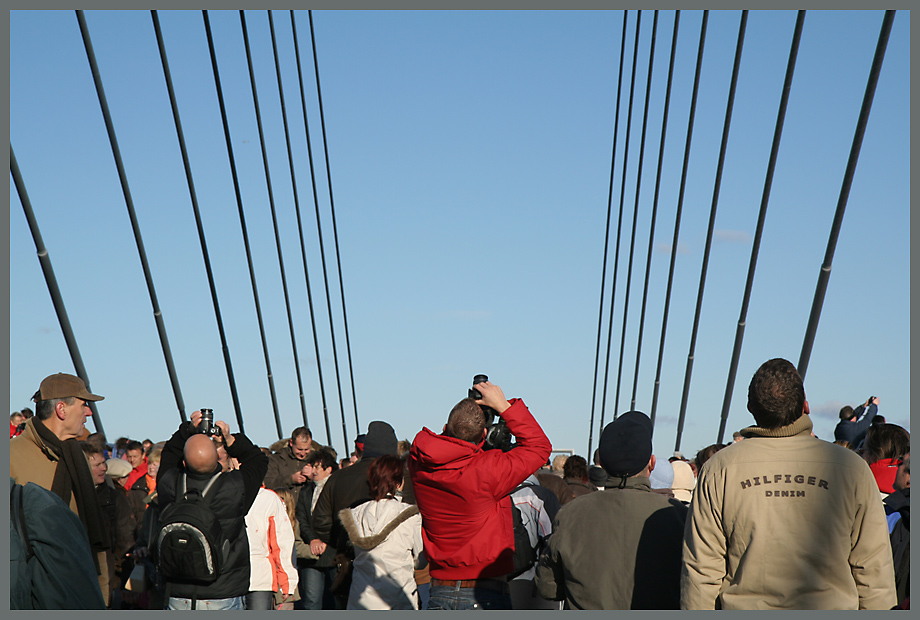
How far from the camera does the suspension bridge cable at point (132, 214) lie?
11.1 meters

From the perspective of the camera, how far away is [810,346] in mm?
9594

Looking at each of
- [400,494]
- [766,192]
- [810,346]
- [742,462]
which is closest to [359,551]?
[400,494]

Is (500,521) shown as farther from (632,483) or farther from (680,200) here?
(680,200)

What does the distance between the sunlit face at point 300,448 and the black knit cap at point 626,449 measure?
4378 millimetres

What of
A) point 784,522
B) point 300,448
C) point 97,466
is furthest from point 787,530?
point 300,448

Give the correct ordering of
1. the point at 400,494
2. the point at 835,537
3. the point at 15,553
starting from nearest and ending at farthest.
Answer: the point at 835,537
the point at 15,553
the point at 400,494

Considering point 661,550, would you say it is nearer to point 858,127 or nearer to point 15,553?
point 15,553

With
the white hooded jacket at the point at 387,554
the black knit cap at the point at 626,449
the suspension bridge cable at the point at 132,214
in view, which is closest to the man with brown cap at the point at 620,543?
the black knit cap at the point at 626,449

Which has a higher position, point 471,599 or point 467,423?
point 467,423

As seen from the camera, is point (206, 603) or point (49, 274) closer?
point (206, 603)

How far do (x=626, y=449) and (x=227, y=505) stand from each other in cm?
181

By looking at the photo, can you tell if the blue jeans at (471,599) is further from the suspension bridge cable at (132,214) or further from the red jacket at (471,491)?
the suspension bridge cable at (132,214)

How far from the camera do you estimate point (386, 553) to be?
4.69 metres

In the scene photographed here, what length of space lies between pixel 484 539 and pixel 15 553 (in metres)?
1.72
